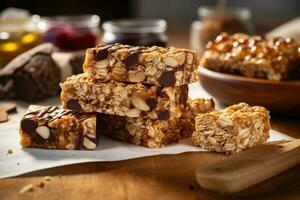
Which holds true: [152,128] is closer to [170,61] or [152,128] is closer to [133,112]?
[133,112]

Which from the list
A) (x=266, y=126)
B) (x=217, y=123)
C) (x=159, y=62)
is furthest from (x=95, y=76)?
(x=266, y=126)

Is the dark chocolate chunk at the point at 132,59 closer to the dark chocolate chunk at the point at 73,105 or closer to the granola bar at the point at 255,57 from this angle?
the dark chocolate chunk at the point at 73,105

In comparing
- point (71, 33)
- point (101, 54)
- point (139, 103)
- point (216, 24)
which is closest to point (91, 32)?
point (71, 33)

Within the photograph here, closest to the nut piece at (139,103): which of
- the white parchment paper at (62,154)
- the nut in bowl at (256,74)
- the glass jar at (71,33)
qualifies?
the white parchment paper at (62,154)

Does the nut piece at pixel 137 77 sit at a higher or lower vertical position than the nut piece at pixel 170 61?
lower

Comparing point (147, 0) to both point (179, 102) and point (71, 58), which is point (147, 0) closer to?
point (71, 58)

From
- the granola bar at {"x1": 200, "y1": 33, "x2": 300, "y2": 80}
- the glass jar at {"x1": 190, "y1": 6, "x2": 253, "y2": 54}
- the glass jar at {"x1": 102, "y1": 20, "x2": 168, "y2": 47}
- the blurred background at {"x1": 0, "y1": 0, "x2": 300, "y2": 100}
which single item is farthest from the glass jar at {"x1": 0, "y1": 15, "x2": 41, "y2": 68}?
the granola bar at {"x1": 200, "y1": 33, "x2": 300, "y2": 80}

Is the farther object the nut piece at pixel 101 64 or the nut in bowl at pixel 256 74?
the nut in bowl at pixel 256 74

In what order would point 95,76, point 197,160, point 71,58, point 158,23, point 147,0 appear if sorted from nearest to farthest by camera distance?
point 197,160, point 95,76, point 71,58, point 158,23, point 147,0
